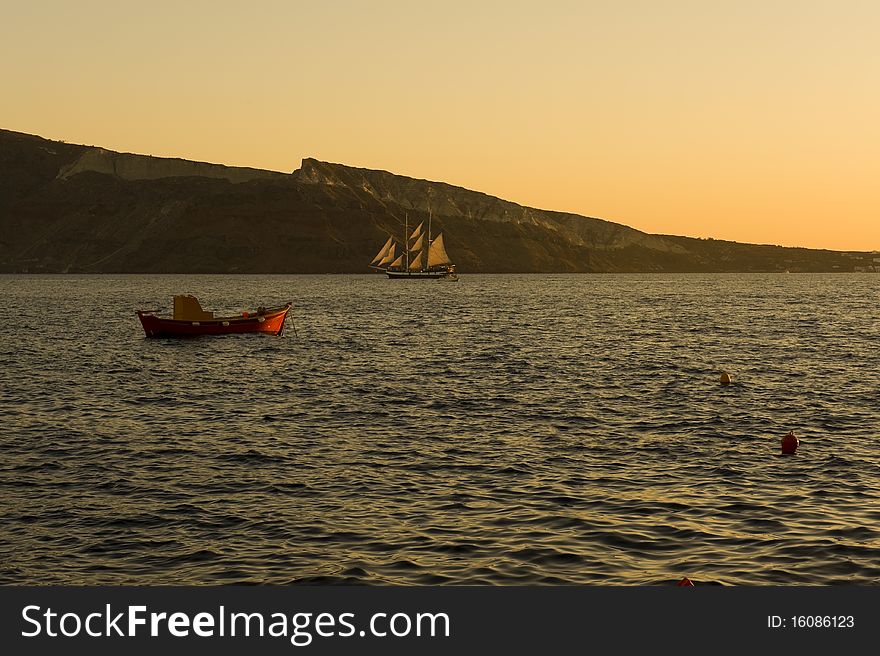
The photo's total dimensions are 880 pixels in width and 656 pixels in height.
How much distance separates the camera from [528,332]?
84.9 m

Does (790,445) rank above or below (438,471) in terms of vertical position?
above

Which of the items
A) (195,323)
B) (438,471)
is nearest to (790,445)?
(438,471)

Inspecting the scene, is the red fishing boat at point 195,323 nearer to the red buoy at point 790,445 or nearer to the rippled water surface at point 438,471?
the rippled water surface at point 438,471

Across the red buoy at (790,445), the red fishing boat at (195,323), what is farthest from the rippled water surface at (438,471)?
the red fishing boat at (195,323)

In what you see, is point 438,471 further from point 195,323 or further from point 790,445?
point 195,323

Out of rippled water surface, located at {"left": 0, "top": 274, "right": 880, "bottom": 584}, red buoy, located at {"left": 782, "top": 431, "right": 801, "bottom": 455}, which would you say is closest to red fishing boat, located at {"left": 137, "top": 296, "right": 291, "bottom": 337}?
rippled water surface, located at {"left": 0, "top": 274, "right": 880, "bottom": 584}

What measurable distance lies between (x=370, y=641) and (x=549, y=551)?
7.62 metres

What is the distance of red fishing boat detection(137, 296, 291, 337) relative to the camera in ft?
238

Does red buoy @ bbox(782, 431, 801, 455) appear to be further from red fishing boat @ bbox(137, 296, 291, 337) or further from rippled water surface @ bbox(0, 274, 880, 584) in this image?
red fishing boat @ bbox(137, 296, 291, 337)


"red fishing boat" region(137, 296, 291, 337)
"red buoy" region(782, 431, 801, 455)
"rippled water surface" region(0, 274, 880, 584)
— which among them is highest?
"red fishing boat" region(137, 296, 291, 337)

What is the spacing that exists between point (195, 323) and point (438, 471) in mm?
51513

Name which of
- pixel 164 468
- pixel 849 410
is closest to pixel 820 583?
pixel 164 468

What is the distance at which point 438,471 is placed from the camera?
24891 mm

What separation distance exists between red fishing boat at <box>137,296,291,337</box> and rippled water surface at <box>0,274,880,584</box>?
1578cm
